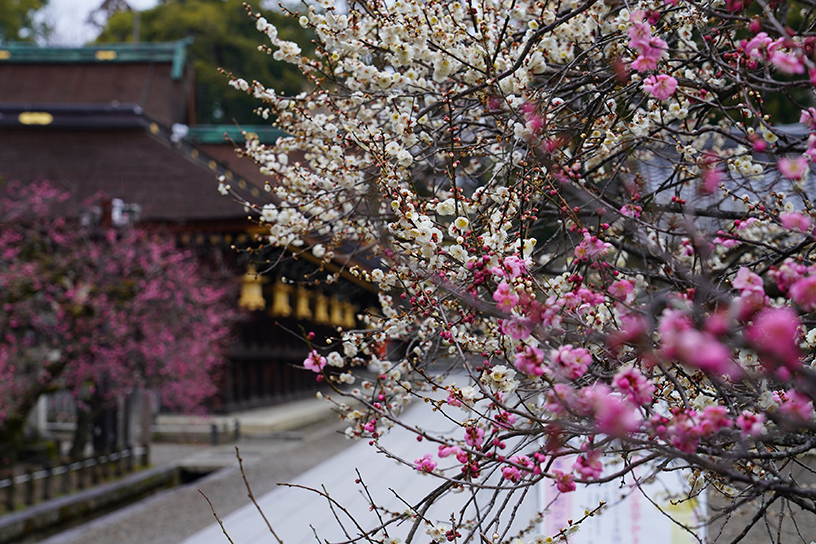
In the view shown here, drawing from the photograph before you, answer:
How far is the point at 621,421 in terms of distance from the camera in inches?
37.1

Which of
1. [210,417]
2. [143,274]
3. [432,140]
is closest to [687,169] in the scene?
[432,140]

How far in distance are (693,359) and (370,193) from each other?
1979 millimetres

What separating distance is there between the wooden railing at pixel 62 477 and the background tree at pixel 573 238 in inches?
188

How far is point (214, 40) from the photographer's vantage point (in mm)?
22203

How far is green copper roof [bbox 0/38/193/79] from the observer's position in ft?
46.0

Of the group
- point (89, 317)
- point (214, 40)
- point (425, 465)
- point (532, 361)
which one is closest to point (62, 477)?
point (89, 317)

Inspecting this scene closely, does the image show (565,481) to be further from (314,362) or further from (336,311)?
(336,311)

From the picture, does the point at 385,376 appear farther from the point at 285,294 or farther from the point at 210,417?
the point at 285,294

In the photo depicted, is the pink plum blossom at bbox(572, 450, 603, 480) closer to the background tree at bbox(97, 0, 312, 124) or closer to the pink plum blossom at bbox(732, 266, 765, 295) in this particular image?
the pink plum blossom at bbox(732, 266, 765, 295)

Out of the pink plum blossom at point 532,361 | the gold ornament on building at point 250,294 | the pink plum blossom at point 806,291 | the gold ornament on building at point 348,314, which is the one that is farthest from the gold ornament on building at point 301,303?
the pink plum blossom at point 806,291

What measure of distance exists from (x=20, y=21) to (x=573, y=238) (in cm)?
2685

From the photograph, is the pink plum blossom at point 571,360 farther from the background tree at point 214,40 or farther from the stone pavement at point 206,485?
the background tree at point 214,40

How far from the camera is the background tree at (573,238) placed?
1.20m

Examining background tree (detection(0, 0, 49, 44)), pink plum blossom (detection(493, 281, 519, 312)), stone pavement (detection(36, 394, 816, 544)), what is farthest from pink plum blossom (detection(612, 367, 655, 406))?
background tree (detection(0, 0, 49, 44))
